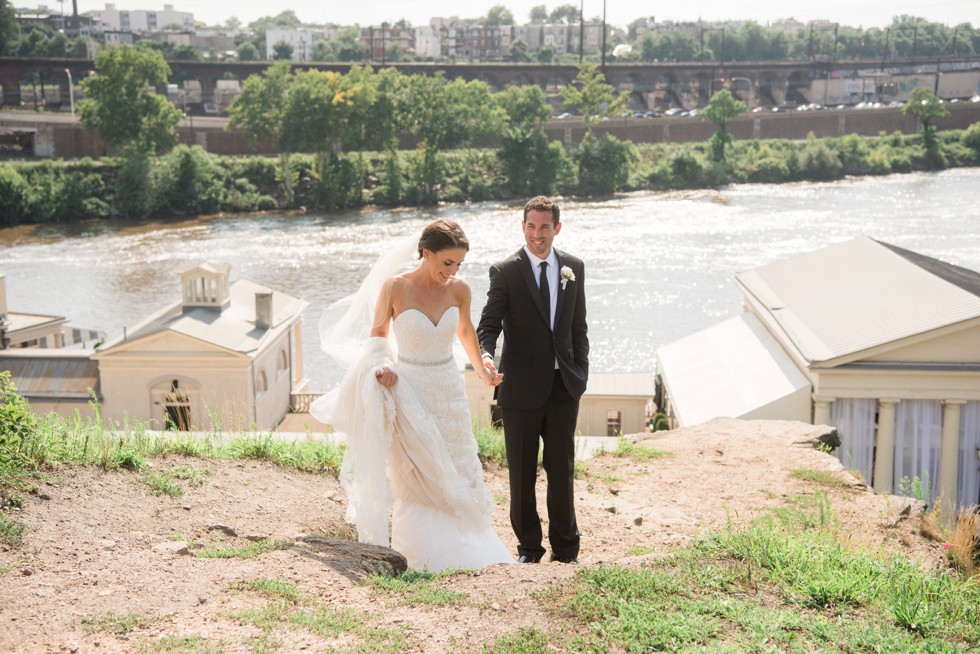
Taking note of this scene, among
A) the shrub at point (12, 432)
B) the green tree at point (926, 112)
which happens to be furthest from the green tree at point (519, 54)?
the shrub at point (12, 432)

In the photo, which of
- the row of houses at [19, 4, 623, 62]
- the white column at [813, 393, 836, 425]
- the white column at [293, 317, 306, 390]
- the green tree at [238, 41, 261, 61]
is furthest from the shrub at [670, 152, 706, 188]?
the green tree at [238, 41, 261, 61]

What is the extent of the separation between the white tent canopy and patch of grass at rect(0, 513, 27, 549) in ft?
41.8

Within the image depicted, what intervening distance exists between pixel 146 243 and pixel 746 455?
4828 centimetres

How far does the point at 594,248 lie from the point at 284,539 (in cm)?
4430

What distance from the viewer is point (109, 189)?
63312 mm

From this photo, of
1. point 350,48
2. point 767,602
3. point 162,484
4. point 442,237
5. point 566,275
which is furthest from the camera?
point 350,48

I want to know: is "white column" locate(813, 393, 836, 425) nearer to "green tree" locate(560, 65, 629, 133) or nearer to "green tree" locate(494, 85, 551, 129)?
"green tree" locate(494, 85, 551, 129)

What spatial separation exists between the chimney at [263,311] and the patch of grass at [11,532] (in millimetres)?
21882

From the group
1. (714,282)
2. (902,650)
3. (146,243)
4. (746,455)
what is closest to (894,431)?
(746,455)

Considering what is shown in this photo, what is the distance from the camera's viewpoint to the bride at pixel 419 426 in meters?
6.41

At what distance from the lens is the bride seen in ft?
21.0

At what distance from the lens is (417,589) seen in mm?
5410

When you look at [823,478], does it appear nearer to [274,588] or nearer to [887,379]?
[274,588]

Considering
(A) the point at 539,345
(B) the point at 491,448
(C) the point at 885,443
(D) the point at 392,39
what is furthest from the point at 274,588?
(D) the point at 392,39
